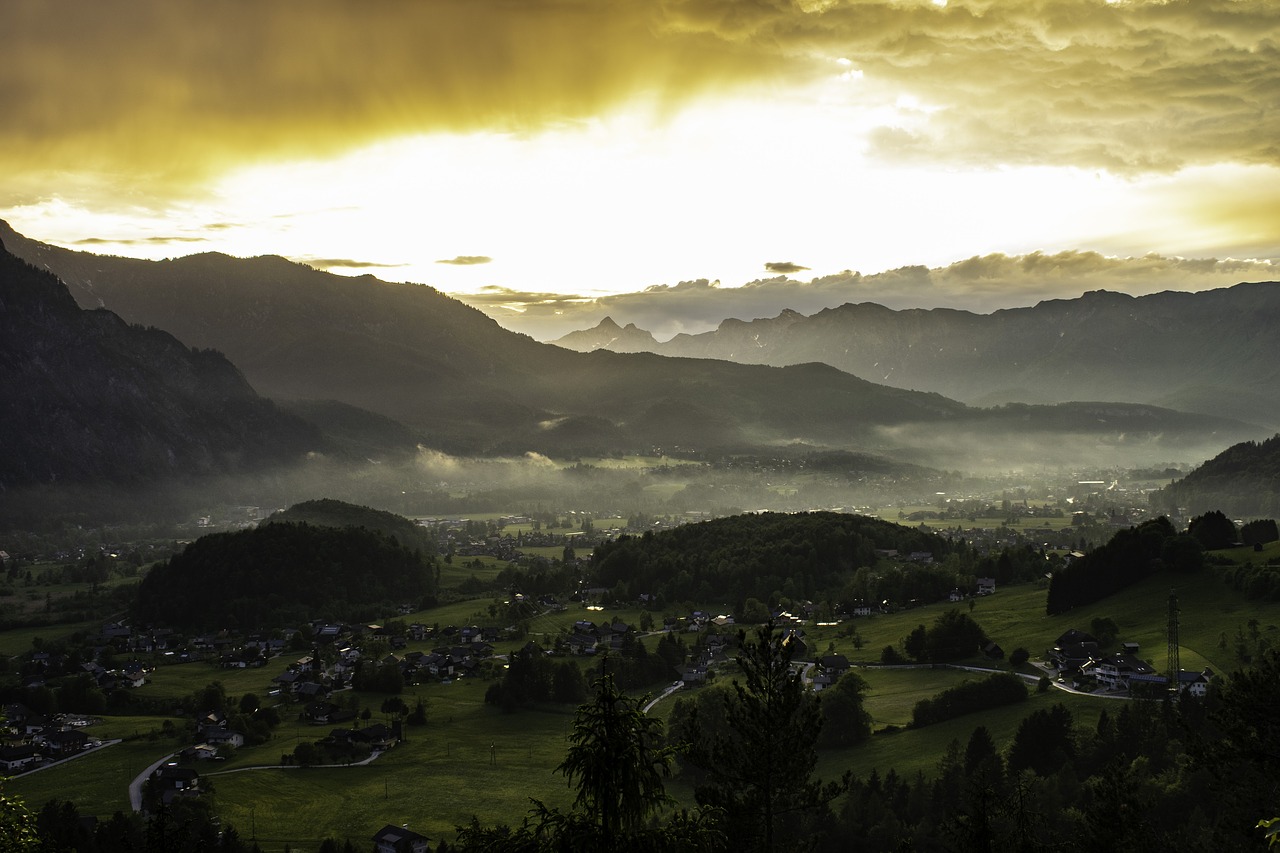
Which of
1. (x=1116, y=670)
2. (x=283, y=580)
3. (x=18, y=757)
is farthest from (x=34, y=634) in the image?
(x=1116, y=670)

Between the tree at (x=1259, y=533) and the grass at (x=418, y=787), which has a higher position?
the tree at (x=1259, y=533)

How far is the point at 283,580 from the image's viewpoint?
11119cm

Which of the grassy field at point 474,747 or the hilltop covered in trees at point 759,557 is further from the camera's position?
the hilltop covered in trees at point 759,557

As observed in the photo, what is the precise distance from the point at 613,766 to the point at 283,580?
102719 mm

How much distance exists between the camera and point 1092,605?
260 ft

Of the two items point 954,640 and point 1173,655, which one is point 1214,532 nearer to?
point 954,640

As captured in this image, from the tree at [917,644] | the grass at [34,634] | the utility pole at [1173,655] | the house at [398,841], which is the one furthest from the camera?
the grass at [34,634]

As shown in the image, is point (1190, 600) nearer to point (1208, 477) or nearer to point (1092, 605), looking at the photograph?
point (1092, 605)

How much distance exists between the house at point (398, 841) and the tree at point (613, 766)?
34.5 meters

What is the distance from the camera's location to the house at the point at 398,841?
46906mm

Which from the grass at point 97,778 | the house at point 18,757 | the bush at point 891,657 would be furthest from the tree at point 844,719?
the house at point 18,757

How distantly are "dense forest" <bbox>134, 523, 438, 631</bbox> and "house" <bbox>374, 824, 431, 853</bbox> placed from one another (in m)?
59.6

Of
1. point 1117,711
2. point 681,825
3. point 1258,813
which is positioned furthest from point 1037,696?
point 681,825

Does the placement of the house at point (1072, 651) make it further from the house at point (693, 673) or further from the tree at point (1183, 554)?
the house at point (693, 673)
